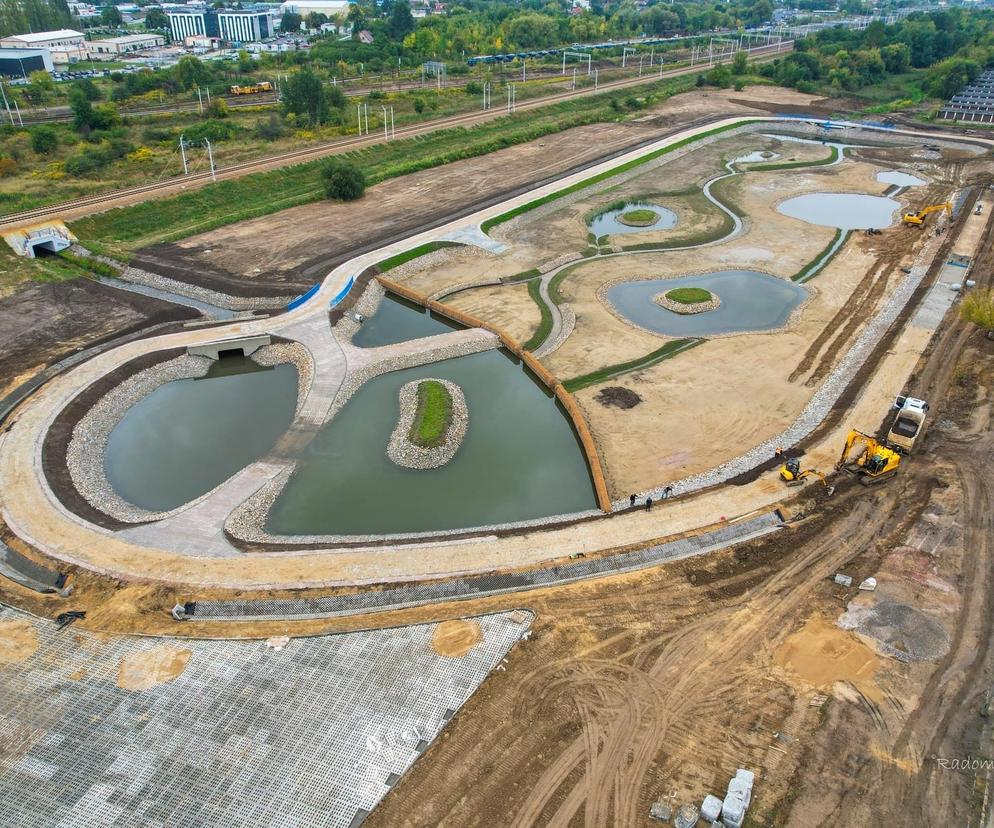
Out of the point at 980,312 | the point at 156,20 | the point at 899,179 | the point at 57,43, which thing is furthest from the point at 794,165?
the point at 156,20

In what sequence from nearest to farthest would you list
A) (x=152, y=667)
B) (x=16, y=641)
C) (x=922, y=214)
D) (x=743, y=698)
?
(x=743, y=698) → (x=152, y=667) → (x=16, y=641) → (x=922, y=214)

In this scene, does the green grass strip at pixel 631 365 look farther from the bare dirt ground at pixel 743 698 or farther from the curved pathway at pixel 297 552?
the bare dirt ground at pixel 743 698

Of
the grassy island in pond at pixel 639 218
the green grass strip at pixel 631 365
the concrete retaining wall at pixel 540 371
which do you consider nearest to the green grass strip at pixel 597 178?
the grassy island in pond at pixel 639 218

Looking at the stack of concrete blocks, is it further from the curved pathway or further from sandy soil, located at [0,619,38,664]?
sandy soil, located at [0,619,38,664]

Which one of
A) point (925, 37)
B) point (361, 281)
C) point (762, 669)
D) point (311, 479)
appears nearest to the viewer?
point (762, 669)

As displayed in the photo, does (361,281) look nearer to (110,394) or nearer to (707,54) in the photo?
(110,394)

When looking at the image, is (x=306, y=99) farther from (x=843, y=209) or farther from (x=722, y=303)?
(x=843, y=209)

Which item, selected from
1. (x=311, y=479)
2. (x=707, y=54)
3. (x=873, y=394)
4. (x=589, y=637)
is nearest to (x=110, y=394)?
(x=311, y=479)
